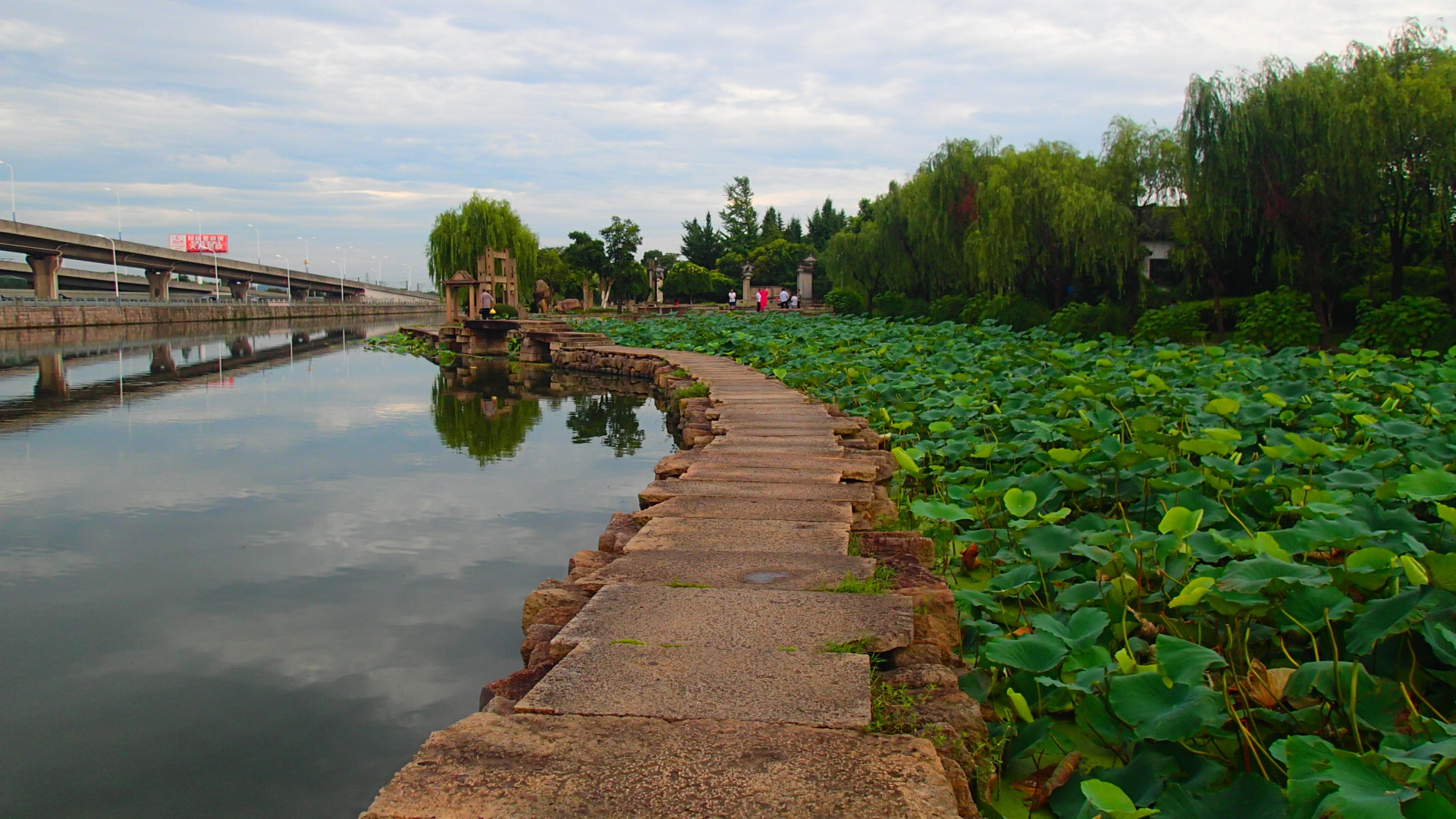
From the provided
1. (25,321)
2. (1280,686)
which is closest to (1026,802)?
(1280,686)

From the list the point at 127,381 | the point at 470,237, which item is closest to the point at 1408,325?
the point at 127,381

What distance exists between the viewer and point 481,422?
11.1m

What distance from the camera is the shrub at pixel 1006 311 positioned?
709 inches

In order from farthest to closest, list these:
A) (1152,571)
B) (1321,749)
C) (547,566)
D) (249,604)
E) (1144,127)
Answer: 1. (1144,127)
2. (547,566)
3. (249,604)
4. (1152,571)
5. (1321,749)

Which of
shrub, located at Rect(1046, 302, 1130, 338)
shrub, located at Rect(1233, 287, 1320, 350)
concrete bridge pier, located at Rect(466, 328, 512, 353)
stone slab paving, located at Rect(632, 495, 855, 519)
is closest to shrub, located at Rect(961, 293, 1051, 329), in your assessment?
shrub, located at Rect(1046, 302, 1130, 338)

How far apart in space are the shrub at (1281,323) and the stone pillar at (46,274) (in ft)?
151

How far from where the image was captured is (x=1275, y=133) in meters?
12.9

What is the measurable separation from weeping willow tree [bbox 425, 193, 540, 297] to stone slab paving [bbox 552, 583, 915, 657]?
1248 inches

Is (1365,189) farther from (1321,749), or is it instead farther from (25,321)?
(25,321)

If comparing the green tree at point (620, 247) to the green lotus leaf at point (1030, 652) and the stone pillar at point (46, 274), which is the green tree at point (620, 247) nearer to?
the stone pillar at point (46, 274)

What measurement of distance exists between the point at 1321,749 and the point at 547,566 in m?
4.09

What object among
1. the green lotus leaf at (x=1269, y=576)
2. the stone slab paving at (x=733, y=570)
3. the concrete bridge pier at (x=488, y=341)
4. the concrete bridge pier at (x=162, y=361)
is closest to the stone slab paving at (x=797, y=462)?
the stone slab paving at (x=733, y=570)

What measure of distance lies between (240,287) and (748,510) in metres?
68.6

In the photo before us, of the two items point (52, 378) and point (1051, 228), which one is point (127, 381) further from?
point (1051, 228)
